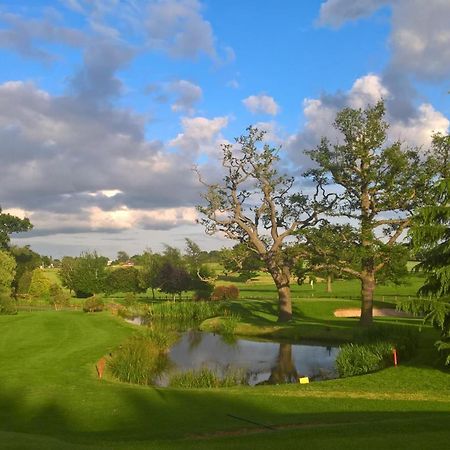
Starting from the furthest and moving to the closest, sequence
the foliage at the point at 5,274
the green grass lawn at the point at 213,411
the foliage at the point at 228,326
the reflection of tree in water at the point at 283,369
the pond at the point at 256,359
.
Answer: the foliage at the point at 5,274 < the foliage at the point at 228,326 < the pond at the point at 256,359 < the reflection of tree in water at the point at 283,369 < the green grass lawn at the point at 213,411

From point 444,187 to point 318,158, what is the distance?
693 inches

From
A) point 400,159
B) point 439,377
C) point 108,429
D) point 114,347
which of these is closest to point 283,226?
point 400,159

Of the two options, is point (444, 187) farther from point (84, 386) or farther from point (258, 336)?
point (258, 336)

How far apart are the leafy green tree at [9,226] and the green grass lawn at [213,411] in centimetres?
6465

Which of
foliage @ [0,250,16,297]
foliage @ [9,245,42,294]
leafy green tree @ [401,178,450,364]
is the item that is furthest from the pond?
foliage @ [9,245,42,294]

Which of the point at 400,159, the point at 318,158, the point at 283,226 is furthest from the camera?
the point at 283,226

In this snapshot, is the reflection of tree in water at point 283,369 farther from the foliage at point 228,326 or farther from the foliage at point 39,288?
the foliage at point 39,288

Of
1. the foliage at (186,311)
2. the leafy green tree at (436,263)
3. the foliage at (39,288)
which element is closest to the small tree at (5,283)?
the foliage at (39,288)

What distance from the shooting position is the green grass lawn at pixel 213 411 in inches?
430

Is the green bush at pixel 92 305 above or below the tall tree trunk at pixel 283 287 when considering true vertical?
below

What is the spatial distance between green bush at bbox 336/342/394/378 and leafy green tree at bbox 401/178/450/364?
6.08 meters

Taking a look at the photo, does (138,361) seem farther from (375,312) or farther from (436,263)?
(375,312)

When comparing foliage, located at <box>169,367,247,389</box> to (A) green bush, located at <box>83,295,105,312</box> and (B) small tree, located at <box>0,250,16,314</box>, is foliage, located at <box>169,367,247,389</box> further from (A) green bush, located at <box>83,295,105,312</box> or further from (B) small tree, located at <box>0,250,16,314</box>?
(B) small tree, located at <box>0,250,16,314</box>

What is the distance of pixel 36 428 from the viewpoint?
45.9 feet
